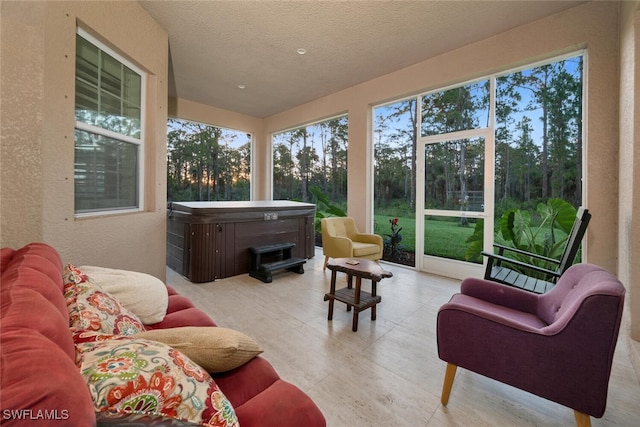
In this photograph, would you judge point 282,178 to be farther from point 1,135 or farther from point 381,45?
point 1,135

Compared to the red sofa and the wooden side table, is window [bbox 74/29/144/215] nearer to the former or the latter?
the red sofa

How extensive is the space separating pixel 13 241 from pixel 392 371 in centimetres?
248

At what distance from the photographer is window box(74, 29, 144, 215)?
2.24 meters

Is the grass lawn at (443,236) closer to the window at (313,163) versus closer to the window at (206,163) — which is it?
the window at (313,163)

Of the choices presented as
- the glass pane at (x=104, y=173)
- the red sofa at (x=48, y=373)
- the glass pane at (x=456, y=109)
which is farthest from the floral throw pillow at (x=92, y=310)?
the glass pane at (x=456, y=109)

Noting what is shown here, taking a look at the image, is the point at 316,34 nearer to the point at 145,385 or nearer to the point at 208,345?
the point at 208,345

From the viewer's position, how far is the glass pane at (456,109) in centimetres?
362

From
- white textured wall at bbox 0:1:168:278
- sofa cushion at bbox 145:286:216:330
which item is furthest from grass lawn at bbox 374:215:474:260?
white textured wall at bbox 0:1:168:278

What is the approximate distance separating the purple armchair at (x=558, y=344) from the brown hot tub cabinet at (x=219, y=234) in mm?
3019

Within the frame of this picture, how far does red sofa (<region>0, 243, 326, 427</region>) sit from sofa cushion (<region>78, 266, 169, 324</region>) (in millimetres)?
226

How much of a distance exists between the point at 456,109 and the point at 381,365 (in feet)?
11.7

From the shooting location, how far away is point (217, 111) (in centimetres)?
611

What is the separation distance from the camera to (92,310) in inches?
40.6

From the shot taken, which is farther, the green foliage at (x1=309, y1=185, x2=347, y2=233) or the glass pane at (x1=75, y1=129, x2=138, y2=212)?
the green foliage at (x1=309, y1=185, x2=347, y2=233)
